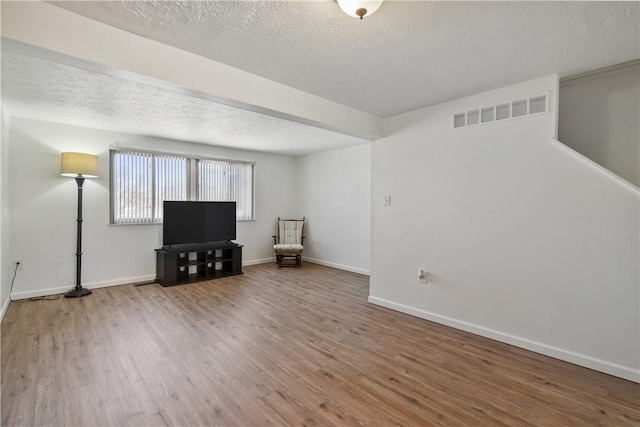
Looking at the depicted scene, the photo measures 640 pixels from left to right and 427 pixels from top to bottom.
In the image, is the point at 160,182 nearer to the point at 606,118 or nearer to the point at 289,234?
the point at 289,234

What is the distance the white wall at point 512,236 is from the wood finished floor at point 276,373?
0.88 ft

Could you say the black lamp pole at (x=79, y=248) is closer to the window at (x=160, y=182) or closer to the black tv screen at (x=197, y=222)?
the window at (x=160, y=182)

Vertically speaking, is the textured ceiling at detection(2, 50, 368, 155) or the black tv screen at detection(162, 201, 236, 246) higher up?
the textured ceiling at detection(2, 50, 368, 155)

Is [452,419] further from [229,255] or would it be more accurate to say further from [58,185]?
[58,185]

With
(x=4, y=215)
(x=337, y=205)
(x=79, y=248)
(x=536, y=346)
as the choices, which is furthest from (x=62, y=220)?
(x=536, y=346)

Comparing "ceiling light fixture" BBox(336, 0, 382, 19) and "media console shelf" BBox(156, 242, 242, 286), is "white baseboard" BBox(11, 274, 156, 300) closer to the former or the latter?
"media console shelf" BBox(156, 242, 242, 286)

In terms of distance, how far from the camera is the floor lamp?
3988 millimetres

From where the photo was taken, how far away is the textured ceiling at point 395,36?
1.70 metres

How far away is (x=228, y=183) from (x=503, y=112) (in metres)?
4.94

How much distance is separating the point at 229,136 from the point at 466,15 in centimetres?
398

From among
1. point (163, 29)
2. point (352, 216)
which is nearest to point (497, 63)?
point (163, 29)

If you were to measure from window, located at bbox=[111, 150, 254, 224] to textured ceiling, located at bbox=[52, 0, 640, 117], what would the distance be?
3.48 meters

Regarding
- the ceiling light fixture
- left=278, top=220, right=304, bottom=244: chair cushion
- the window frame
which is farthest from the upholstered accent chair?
the ceiling light fixture

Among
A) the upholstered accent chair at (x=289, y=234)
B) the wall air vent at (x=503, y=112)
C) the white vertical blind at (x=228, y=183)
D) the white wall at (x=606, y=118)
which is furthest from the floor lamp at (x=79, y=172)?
the white wall at (x=606, y=118)
